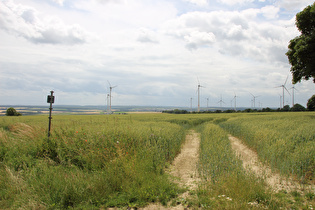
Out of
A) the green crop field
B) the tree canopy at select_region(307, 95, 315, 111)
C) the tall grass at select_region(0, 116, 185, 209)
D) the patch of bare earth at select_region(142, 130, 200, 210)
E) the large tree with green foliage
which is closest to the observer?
the green crop field

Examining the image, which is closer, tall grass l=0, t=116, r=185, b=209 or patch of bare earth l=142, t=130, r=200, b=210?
tall grass l=0, t=116, r=185, b=209

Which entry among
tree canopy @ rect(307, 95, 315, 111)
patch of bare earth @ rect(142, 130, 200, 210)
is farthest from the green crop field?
tree canopy @ rect(307, 95, 315, 111)

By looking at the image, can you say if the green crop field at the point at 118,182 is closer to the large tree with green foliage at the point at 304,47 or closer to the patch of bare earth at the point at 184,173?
the patch of bare earth at the point at 184,173

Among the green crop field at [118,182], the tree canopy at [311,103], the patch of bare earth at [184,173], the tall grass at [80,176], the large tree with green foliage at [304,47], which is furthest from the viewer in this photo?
the tree canopy at [311,103]

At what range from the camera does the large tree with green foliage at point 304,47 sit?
67.1 feet

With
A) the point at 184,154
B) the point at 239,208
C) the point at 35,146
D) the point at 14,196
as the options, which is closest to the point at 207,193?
the point at 239,208

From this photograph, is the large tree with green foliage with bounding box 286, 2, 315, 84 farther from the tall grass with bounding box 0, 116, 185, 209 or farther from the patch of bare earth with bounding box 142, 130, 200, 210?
the tall grass with bounding box 0, 116, 185, 209

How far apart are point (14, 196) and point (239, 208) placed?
6.20 metres

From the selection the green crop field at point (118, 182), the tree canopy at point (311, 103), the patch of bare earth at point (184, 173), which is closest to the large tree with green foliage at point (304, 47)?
the green crop field at point (118, 182)

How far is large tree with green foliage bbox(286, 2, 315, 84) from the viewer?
20.4 meters

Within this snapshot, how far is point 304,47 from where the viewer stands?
20.1 meters

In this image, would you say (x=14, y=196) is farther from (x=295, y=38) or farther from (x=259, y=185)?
(x=295, y=38)

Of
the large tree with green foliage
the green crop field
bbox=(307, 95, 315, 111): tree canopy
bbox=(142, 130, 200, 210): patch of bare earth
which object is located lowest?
bbox=(142, 130, 200, 210): patch of bare earth

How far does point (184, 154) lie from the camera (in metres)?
12.5
